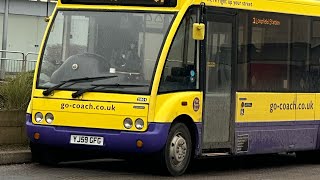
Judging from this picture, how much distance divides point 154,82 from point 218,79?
1538mm

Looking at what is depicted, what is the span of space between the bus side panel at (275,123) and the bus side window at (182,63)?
1.27m

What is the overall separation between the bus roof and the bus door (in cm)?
27

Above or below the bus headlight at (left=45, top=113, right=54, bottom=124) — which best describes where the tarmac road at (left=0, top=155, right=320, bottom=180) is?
below

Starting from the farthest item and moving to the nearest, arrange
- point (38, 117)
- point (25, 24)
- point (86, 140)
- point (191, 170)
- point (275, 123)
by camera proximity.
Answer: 1. point (25, 24)
2. point (275, 123)
3. point (191, 170)
4. point (38, 117)
5. point (86, 140)

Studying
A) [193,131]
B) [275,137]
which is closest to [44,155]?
[193,131]

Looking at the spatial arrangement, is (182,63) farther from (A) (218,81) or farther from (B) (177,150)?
(B) (177,150)

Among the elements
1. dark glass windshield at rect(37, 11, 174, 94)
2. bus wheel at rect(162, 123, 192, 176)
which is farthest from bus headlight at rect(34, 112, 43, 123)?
bus wheel at rect(162, 123, 192, 176)

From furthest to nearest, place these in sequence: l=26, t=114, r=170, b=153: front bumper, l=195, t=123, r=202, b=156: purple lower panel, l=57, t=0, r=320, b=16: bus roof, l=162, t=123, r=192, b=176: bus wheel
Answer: l=195, t=123, r=202, b=156: purple lower panel, l=57, t=0, r=320, b=16: bus roof, l=162, t=123, r=192, b=176: bus wheel, l=26, t=114, r=170, b=153: front bumper

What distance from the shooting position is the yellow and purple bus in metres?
11.1

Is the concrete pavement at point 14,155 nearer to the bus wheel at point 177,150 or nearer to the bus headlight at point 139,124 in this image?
the bus headlight at point 139,124

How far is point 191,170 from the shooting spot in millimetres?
12828

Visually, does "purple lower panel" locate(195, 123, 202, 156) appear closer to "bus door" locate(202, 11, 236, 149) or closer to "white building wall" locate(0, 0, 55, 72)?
"bus door" locate(202, 11, 236, 149)

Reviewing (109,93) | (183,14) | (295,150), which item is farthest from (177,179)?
(295,150)

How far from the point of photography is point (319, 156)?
605 inches
